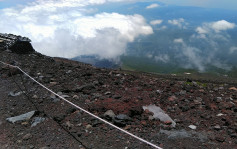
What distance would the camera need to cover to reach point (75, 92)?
9.45m

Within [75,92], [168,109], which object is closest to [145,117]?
[168,109]

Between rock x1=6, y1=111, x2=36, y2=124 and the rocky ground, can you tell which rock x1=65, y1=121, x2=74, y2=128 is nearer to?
the rocky ground

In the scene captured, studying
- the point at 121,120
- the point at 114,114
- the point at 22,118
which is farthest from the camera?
the point at 22,118

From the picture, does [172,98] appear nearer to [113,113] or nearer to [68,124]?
[113,113]

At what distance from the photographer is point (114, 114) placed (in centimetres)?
715

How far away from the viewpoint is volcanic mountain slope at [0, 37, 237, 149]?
5945 millimetres

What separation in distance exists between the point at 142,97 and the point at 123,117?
2.43 metres

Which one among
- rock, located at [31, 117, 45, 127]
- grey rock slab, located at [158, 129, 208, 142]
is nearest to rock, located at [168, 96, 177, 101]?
grey rock slab, located at [158, 129, 208, 142]

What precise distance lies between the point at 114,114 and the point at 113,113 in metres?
0.05

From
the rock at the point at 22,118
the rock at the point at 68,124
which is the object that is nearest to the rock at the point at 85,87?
the rock at the point at 22,118

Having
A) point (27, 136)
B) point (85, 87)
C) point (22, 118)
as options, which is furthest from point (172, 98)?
point (22, 118)

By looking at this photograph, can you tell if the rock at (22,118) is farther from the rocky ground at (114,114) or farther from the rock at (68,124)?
the rock at (68,124)

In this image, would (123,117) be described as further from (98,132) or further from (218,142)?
(218,142)

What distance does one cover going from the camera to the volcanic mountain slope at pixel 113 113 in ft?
19.5
